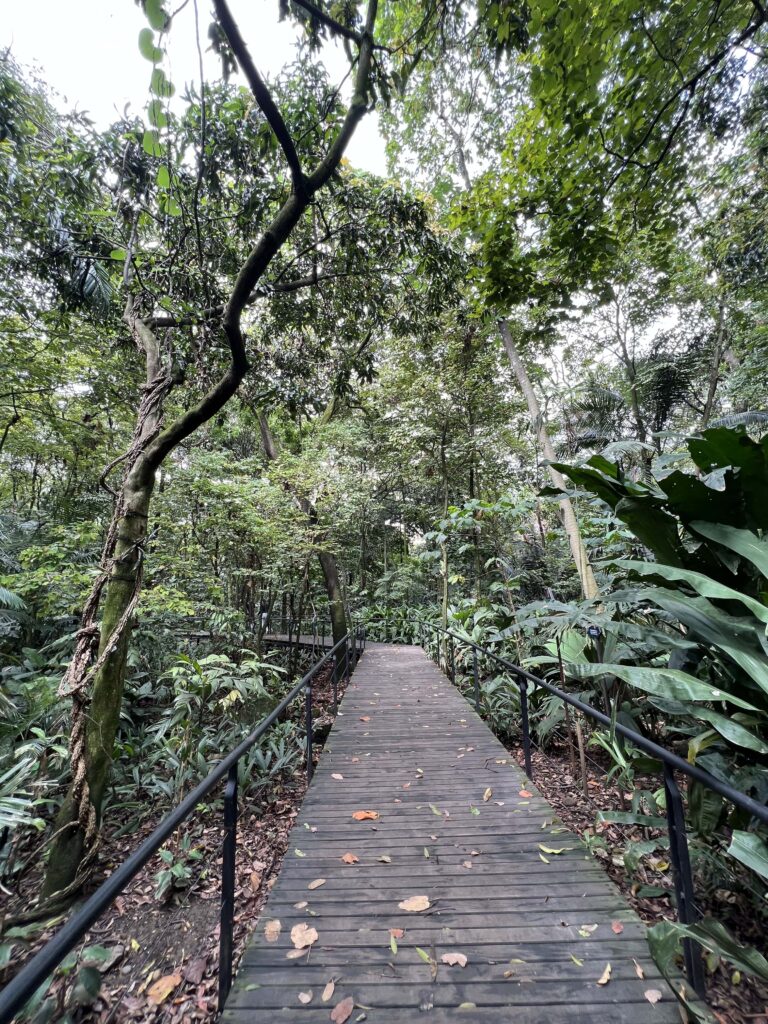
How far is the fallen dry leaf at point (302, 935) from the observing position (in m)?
1.72

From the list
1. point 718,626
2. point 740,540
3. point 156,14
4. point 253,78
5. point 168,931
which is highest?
point 253,78

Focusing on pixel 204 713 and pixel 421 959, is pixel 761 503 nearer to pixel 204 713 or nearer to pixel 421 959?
pixel 421 959

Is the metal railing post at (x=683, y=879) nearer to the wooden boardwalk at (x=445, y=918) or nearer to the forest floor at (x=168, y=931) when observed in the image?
the wooden boardwalk at (x=445, y=918)

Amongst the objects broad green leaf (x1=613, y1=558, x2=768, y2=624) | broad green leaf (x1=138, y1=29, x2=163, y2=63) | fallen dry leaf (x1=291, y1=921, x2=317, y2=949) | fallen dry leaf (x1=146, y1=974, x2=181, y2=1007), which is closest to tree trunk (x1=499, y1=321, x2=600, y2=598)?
broad green leaf (x1=613, y1=558, x2=768, y2=624)

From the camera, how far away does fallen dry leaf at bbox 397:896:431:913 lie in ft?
6.21

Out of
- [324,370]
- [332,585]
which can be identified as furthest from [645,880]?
[332,585]

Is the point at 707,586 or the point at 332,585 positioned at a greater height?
the point at 332,585

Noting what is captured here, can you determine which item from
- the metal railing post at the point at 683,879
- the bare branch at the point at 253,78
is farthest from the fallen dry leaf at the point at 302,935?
the bare branch at the point at 253,78

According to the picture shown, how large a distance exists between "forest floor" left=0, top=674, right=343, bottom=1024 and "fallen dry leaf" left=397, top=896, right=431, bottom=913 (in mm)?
778

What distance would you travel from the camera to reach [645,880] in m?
2.57

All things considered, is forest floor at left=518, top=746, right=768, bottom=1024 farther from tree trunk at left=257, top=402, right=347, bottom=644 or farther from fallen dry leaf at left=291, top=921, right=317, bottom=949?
tree trunk at left=257, top=402, right=347, bottom=644

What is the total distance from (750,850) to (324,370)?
211 inches


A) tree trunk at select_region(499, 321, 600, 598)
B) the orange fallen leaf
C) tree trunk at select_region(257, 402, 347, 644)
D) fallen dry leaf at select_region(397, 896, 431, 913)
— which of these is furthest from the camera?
tree trunk at select_region(257, 402, 347, 644)

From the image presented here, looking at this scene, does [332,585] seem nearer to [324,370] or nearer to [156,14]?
[324,370]
